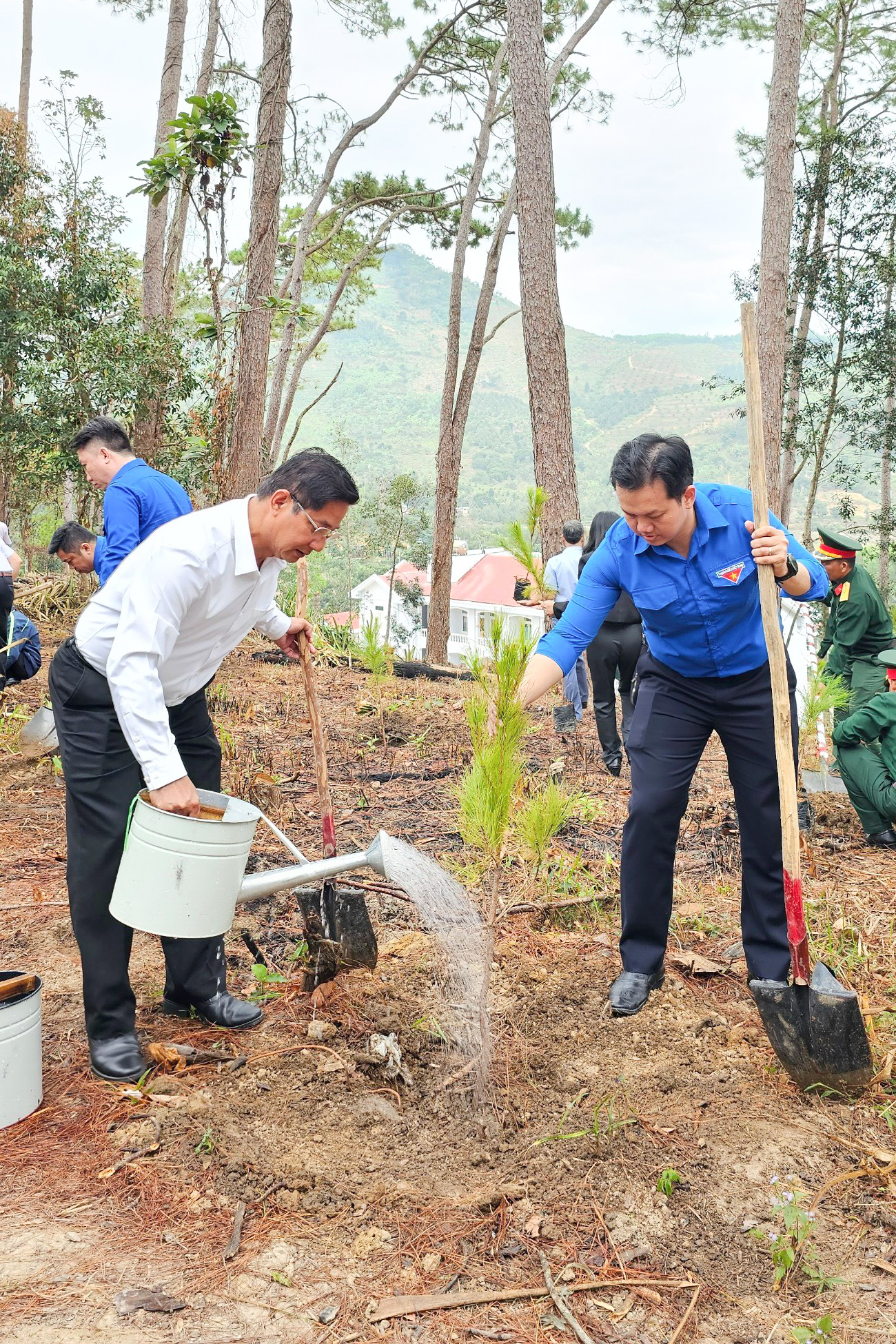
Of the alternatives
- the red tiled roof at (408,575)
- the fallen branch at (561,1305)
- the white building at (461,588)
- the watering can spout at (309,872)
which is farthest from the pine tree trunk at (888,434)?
the red tiled roof at (408,575)

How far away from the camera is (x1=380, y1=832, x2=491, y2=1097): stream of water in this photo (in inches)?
98.5

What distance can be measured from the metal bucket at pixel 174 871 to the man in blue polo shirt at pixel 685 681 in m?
0.86

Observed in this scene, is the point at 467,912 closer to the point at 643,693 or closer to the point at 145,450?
the point at 643,693

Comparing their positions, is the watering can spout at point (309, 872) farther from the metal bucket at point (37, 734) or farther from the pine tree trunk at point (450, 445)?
the pine tree trunk at point (450, 445)

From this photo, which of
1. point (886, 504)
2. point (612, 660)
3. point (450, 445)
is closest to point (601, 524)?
point (612, 660)

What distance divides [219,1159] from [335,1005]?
740mm

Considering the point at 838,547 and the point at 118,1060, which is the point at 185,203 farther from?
the point at 118,1060

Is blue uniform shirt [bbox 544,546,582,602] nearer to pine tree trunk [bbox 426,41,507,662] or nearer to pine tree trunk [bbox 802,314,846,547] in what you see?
pine tree trunk [bbox 426,41,507,662]

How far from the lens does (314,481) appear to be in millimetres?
2295

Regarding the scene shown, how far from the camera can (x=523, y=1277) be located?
1.88 metres

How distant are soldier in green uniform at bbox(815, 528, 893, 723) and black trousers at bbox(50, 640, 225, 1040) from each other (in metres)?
4.51

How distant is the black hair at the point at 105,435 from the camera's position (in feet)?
13.0

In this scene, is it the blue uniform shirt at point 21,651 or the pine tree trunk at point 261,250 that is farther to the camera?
the pine tree trunk at point 261,250

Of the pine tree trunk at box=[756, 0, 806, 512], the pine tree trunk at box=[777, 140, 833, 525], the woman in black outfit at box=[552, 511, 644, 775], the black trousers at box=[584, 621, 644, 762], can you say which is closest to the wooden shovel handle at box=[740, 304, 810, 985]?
the woman in black outfit at box=[552, 511, 644, 775]
